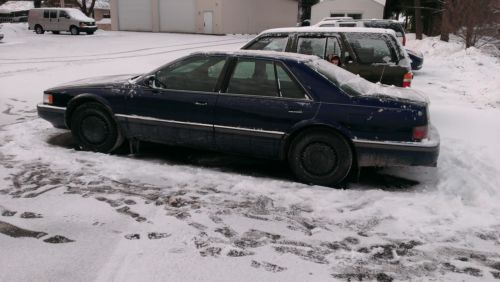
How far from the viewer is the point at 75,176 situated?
5.20 metres

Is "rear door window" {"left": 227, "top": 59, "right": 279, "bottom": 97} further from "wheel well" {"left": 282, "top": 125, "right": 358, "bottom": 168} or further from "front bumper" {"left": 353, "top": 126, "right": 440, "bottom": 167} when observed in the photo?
"front bumper" {"left": 353, "top": 126, "right": 440, "bottom": 167}

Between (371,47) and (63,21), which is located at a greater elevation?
(63,21)

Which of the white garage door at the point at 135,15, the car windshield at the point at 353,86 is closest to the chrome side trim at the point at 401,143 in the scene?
the car windshield at the point at 353,86

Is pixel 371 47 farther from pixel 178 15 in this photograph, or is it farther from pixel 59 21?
pixel 178 15

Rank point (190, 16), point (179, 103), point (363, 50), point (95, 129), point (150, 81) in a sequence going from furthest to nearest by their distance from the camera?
point (190, 16), point (363, 50), point (95, 129), point (150, 81), point (179, 103)

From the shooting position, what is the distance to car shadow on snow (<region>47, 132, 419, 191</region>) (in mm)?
5309

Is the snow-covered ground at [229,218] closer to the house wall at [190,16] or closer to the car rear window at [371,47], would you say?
the car rear window at [371,47]

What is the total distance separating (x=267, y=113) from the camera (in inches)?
202

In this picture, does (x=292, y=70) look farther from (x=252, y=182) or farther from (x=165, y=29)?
(x=165, y=29)

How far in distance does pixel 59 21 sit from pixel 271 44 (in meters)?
28.2

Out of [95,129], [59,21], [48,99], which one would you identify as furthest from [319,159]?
[59,21]

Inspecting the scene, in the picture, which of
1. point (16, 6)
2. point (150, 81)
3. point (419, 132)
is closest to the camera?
point (419, 132)

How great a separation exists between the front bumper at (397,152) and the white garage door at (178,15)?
34.4 meters

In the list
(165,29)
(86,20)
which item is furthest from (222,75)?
(165,29)
